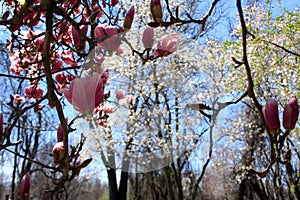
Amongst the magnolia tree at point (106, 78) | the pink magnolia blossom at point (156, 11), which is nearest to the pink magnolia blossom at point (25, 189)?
the magnolia tree at point (106, 78)

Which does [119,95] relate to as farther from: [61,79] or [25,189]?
[25,189]

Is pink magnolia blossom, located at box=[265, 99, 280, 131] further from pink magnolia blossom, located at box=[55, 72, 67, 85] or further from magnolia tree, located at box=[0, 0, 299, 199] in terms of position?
pink magnolia blossom, located at box=[55, 72, 67, 85]

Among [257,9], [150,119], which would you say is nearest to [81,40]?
[150,119]

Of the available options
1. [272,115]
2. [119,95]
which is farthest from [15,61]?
[272,115]

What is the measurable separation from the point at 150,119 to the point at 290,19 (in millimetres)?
2141

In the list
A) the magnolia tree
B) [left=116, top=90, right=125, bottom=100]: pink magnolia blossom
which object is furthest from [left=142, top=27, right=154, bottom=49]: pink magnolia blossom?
[left=116, top=90, right=125, bottom=100]: pink magnolia blossom

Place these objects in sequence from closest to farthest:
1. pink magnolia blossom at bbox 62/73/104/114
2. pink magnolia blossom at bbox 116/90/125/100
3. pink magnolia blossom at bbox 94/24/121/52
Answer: pink magnolia blossom at bbox 62/73/104/114 < pink magnolia blossom at bbox 94/24/121/52 < pink magnolia blossom at bbox 116/90/125/100

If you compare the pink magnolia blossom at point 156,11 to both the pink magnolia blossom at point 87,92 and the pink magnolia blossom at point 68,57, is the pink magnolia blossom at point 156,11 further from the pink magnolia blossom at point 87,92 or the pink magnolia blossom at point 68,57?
the pink magnolia blossom at point 68,57

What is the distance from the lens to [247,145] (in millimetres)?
5684

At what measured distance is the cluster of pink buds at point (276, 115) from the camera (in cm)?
33

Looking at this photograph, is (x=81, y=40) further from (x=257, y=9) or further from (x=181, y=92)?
(x=257, y=9)

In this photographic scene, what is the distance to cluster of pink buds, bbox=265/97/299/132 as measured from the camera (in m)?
0.33

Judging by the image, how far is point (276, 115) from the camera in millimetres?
331

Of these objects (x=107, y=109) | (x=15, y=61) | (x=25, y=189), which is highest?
(x=15, y=61)
